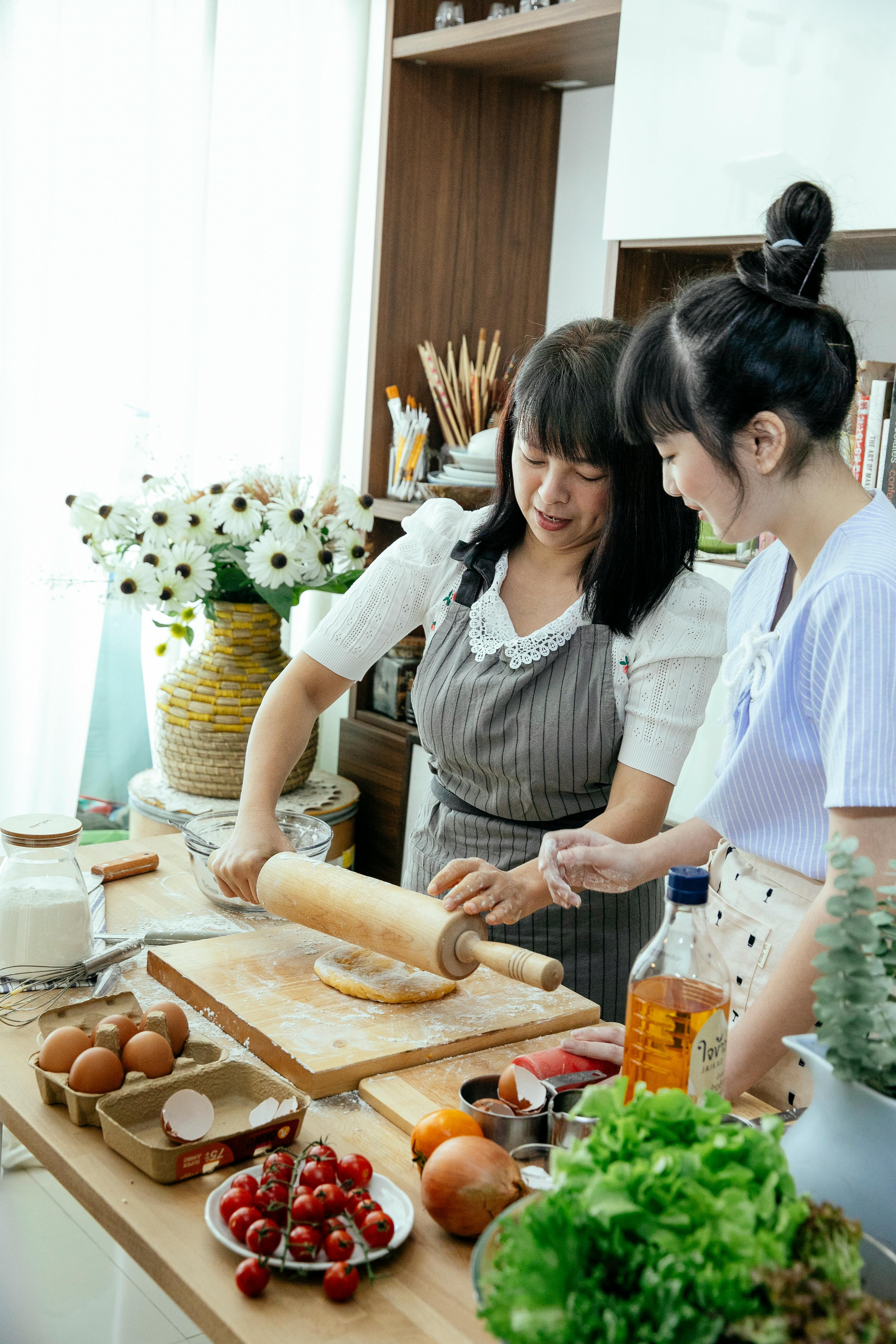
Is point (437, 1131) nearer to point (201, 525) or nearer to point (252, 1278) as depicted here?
point (252, 1278)

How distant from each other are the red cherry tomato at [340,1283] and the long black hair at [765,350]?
2.35ft

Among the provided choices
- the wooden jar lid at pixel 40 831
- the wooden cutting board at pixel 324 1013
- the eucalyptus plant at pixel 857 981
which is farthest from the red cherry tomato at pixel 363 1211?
the wooden jar lid at pixel 40 831

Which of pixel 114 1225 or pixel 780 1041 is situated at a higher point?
pixel 780 1041

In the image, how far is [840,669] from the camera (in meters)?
1.02

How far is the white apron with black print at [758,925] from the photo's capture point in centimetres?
116

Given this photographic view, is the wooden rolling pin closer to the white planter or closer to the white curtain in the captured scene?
the white planter

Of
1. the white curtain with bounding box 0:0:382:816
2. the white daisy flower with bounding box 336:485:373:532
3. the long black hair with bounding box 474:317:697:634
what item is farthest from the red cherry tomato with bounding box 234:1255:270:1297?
the white curtain with bounding box 0:0:382:816

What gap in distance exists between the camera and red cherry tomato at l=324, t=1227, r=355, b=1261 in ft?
2.80

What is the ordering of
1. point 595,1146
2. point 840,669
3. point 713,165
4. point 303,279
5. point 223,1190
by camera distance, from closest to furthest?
point 595,1146 → point 223,1190 → point 840,669 → point 713,165 → point 303,279

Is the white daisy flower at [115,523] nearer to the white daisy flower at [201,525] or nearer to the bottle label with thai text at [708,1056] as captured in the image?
the white daisy flower at [201,525]

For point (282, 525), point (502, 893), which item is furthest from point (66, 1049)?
point (282, 525)

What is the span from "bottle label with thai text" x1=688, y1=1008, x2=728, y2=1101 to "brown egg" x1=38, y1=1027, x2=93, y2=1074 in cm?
55

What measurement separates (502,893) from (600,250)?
1.98m

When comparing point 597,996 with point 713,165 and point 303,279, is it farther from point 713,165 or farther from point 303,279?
point 303,279
